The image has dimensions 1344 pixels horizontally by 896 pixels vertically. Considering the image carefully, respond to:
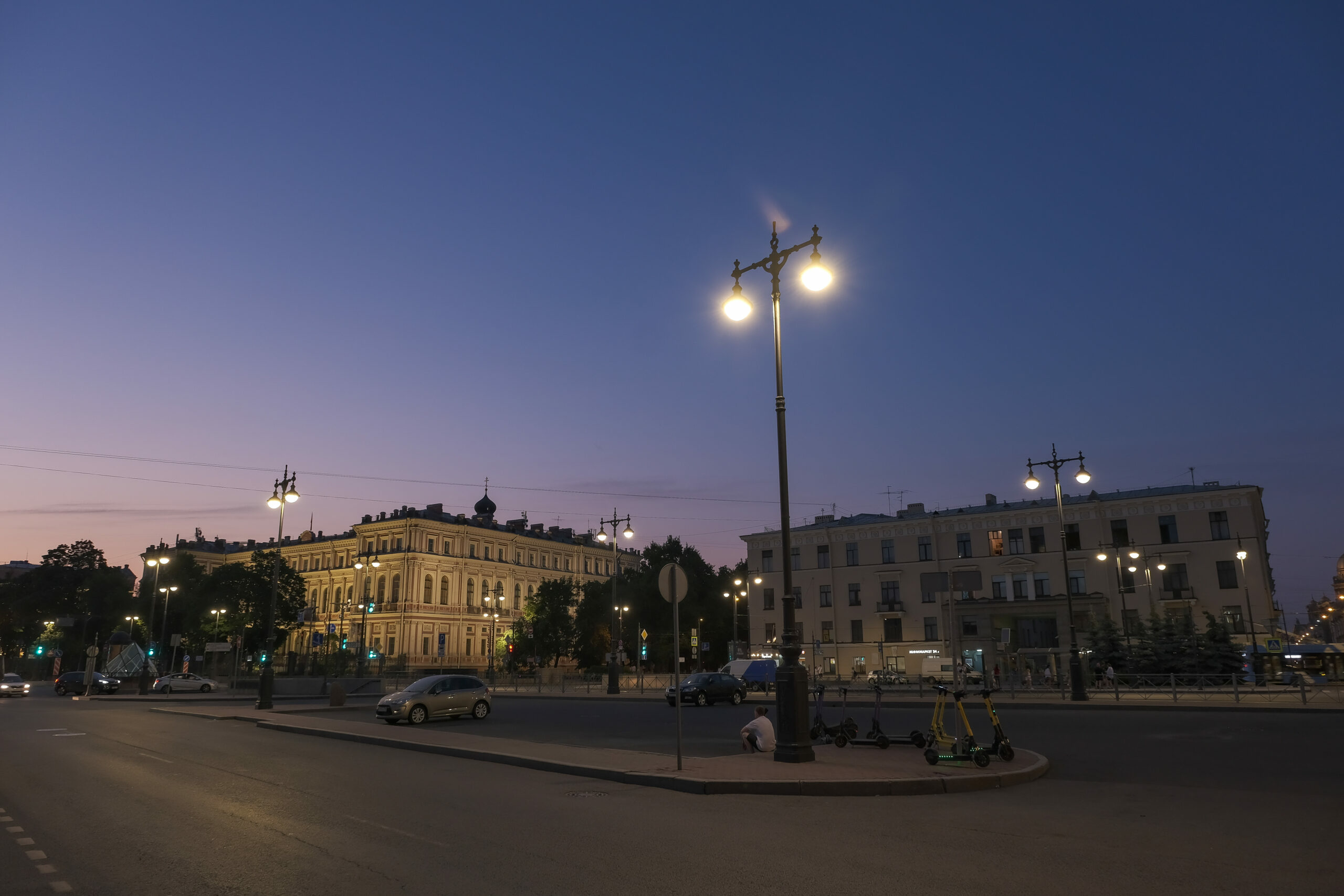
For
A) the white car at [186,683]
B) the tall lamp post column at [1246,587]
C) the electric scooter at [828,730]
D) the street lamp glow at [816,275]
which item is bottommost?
the white car at [186,683]

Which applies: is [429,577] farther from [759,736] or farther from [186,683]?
[759,736]

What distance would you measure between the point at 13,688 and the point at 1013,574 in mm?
67001

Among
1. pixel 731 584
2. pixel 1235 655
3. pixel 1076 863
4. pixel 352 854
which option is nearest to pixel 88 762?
pixel 352 854

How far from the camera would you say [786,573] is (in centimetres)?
1424

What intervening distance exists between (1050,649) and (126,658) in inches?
2775

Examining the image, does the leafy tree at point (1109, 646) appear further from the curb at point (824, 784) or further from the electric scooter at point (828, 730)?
the curb at point (824, 784)

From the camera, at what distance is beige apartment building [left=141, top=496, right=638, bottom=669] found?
101 m

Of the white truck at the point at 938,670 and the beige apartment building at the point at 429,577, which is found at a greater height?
the beige apartment building at the point at 429,577

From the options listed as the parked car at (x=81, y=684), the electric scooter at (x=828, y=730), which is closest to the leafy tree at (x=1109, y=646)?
the electric scooter at (x=828, y=730)

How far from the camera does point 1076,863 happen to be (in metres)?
7.27

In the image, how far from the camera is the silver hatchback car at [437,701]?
24578 mm

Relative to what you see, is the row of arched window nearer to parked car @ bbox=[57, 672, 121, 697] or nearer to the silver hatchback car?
parked car @ bbox=[57, 672, 121, 697]

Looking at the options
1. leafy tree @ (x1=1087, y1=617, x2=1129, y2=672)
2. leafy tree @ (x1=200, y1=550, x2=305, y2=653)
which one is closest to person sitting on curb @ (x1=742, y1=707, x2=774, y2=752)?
leafy tree @ (x1=1087, y1=617, x2=1129, y2=672)

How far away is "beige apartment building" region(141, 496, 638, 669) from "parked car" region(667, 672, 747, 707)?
57.2 m
